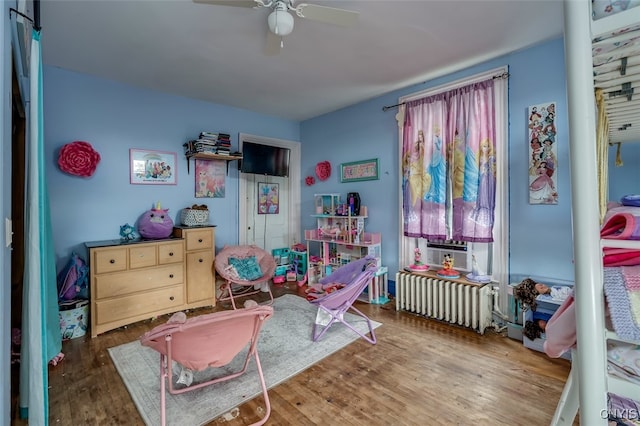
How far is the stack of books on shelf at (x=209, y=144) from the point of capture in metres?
3.80

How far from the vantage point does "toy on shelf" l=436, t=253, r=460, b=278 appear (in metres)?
3.18

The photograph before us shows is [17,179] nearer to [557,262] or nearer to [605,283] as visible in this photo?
[605,283]

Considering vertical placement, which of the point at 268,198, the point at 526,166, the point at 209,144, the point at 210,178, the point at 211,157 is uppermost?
the point at 209,144

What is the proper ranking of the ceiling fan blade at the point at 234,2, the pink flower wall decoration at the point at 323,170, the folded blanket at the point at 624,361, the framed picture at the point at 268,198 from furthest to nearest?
the framed picture at the point at 268,198, the pink flower wall decoration at the point at 323,170, the ceiling fan blade at the point at 234,2, the folded blanket at the point at 624,361

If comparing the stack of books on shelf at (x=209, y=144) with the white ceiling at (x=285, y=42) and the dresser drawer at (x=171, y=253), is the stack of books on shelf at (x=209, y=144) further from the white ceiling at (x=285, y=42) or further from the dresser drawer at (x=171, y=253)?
the dresser drawer at (x=171, y=253)

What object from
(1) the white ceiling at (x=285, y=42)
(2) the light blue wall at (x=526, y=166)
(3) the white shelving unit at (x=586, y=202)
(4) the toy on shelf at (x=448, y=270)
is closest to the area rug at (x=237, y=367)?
(4) the toy on shelf at (x=448, y=270)

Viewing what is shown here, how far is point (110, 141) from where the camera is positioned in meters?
3.43

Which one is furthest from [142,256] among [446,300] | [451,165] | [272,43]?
[451,165]

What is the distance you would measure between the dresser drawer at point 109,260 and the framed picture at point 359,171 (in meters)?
3.02

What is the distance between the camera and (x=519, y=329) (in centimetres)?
272

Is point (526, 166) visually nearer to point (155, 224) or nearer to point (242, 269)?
point (242, 269)

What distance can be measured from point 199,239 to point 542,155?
3.85 meters

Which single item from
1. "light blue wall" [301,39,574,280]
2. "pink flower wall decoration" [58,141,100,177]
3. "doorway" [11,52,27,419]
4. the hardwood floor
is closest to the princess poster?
"light blue wall" [301,39,574,280]

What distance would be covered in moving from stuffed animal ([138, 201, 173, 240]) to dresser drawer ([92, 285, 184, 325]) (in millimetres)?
649
